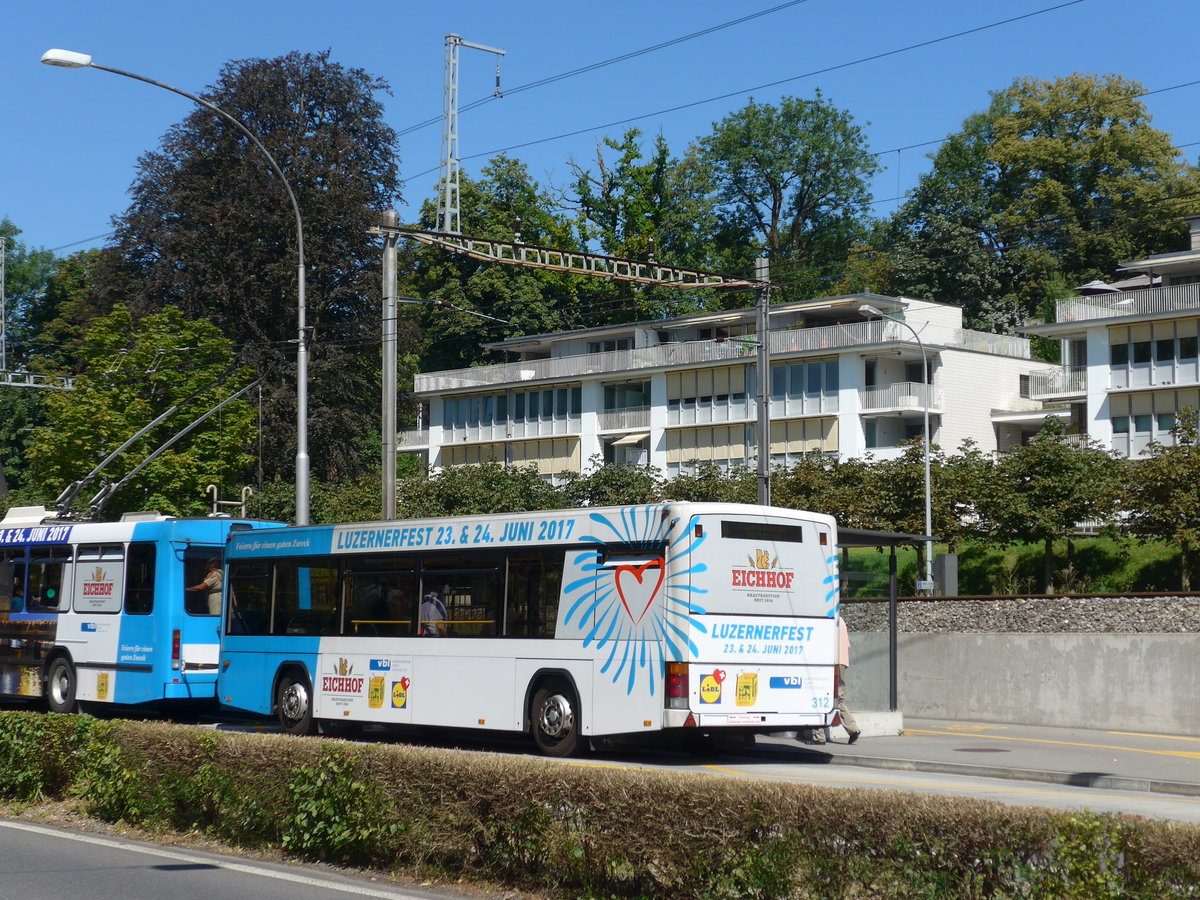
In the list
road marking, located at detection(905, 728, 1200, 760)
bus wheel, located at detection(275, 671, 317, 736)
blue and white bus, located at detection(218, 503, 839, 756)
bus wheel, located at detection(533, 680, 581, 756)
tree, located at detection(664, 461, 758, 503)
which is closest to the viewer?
blue and white bus, located at detection(218, 503, 839, 756)

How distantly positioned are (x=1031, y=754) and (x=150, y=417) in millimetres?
28194

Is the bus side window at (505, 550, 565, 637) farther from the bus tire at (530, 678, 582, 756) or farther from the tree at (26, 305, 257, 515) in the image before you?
the tree at (26, 305, 257, 515)

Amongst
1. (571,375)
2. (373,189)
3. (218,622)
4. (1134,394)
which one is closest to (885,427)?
(1134,394)

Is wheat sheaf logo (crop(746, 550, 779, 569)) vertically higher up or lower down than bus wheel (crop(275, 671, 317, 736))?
higher up

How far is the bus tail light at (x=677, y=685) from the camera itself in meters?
15.0

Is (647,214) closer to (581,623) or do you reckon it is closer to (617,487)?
(617,487)

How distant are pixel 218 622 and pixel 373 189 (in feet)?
103

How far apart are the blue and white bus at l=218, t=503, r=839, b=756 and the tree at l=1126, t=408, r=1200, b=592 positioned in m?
23.8

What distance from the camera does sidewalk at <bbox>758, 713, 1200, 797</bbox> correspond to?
52.5ft

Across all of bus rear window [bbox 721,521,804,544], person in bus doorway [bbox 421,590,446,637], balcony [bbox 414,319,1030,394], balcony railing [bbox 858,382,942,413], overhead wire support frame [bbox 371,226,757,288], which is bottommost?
person in bus doorway [bbox 421,590,446,637]

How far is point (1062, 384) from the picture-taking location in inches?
2399

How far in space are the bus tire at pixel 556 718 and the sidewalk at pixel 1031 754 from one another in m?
2.81

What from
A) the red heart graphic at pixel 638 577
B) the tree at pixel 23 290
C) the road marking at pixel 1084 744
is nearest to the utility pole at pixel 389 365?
the road marking at pixel 1084 744

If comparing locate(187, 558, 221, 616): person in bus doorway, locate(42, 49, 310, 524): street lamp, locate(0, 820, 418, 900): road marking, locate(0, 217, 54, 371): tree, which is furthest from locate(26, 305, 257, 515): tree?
locate(0, 217, 54, 371): tree
